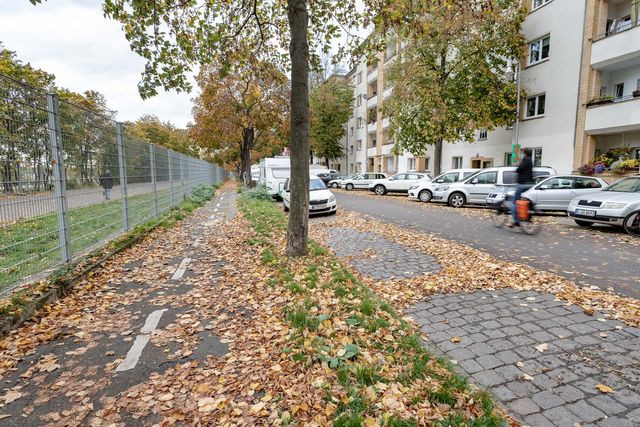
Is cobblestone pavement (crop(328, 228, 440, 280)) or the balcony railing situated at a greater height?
the balcony railing

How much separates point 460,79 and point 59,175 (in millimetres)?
22255

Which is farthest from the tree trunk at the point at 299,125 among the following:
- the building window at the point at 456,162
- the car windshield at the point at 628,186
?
the building window at the point at 456,162

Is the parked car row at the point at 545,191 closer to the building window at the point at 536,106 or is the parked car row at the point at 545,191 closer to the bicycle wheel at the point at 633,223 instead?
the bicycle wheel at the point at 633,223

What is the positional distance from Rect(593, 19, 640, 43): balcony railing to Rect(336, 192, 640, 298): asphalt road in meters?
11.0

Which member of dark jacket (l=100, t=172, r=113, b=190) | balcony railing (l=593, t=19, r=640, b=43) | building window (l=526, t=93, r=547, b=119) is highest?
balcony railing (l=593, t=19, r=640, b=43)

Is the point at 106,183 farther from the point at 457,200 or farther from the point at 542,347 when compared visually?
the point at 457,200

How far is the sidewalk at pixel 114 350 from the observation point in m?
2.66

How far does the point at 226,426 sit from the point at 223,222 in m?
9.80

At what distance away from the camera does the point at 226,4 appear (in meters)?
8.49

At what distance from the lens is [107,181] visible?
7645mm

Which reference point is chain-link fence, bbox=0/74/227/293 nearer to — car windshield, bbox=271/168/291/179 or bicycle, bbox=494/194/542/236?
bicycle, bbox=494/194/542/236

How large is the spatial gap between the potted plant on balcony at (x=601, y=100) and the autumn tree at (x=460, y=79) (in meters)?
4.05

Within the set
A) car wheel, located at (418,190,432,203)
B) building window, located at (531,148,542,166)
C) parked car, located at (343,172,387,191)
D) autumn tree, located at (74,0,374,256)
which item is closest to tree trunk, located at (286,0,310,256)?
autumn tree, located at (74,0,374,256)

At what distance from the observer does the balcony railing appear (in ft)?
50.4
